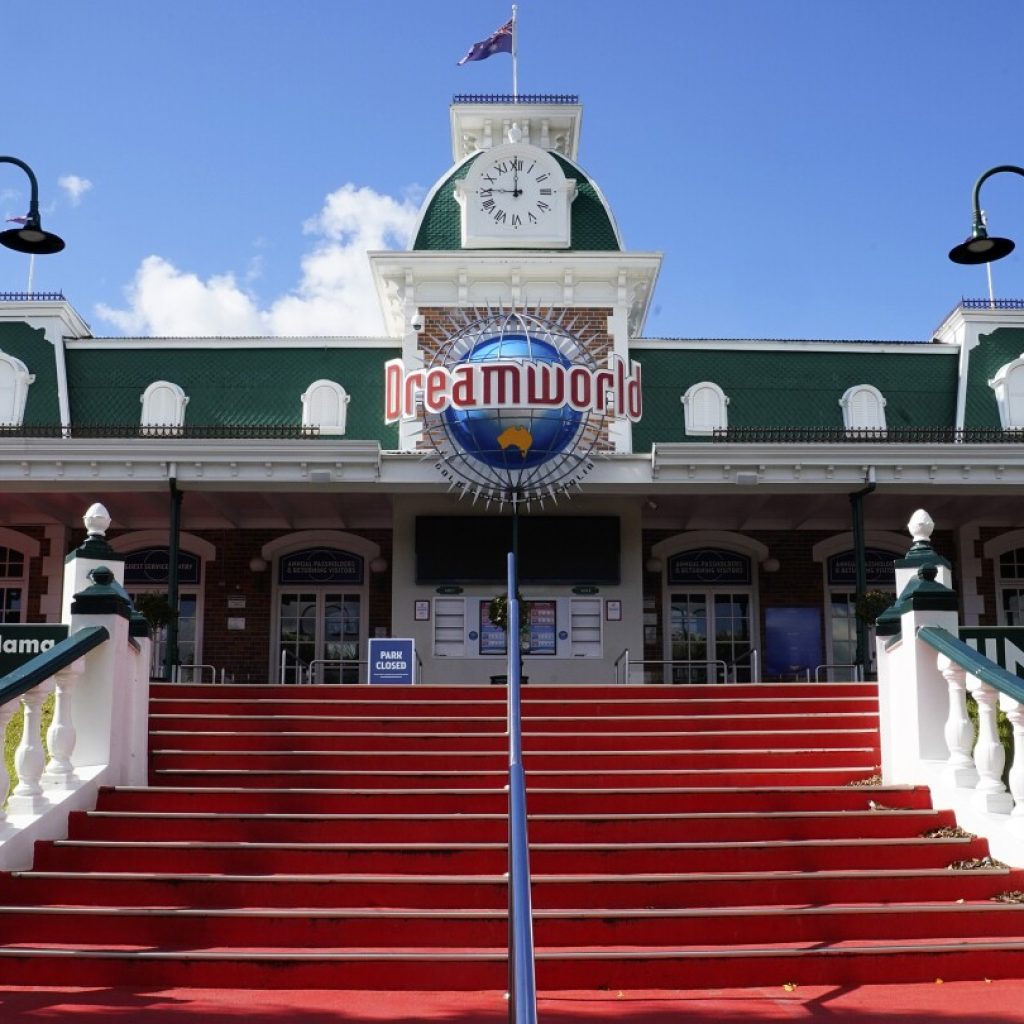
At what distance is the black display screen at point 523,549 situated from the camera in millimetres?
17391

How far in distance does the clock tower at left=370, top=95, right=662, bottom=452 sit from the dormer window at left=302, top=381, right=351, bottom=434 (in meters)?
1.28

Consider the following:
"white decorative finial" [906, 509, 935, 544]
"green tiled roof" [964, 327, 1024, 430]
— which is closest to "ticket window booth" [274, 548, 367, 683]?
"green tiled roof" [964, 327, 1024, 430]

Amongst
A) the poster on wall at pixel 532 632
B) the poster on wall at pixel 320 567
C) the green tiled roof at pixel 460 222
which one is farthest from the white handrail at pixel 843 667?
the green tiled roof at pixel 460 222

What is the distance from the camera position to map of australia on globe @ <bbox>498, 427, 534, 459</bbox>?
15.6 m

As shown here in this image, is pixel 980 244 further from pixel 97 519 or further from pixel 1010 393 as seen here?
pixel 97 519

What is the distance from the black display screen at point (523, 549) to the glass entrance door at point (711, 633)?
5.67 ft

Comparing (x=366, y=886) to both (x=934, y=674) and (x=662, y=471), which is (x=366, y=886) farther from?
(x=662, y=471)

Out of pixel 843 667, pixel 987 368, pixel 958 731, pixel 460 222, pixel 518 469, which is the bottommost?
pixel 958 731

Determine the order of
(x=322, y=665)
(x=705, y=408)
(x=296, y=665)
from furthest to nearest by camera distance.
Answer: (x=705, y=408) < (x=296, y=665) < (x=322, y=665)

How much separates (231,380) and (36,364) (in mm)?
3141

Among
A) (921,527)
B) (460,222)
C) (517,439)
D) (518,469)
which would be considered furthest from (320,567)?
(921,527)

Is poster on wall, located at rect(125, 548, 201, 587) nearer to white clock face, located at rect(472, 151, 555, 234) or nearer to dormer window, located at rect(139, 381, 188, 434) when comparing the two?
dormer window, located at rect(139, 381, 188, 434)

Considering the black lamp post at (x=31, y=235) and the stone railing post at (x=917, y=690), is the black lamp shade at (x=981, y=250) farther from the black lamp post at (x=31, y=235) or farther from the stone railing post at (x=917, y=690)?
the black lamp post at (x=31, y=235)

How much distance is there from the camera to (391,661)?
13.8 meters
